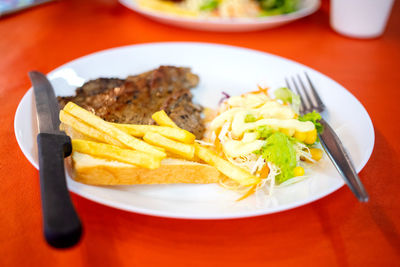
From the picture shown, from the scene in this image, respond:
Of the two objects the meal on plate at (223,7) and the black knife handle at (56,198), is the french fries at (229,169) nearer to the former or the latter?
the black knife handle at (56,198)

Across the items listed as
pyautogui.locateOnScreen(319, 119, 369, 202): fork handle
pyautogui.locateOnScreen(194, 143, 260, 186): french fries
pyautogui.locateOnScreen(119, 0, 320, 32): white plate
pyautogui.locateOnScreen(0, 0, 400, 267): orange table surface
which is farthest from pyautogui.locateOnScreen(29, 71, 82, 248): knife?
pyautogui.locateOnScreen(119, 0, 320, 32): white plate

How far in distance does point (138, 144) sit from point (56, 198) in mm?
580

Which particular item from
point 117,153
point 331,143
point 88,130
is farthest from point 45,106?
point 331,143

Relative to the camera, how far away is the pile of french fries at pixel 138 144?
69.6 inches

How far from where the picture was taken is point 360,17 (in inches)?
149

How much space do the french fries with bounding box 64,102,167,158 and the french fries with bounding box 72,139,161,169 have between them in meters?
0.04

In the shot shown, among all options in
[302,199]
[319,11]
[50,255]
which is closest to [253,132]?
[302,199]

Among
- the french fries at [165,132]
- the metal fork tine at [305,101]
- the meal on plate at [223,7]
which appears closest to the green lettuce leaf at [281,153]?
the french fries at [165,132]

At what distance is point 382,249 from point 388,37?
3.19 m

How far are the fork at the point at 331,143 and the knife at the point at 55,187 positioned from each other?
117 centimetres

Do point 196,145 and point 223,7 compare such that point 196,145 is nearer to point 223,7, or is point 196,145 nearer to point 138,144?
point 138,144

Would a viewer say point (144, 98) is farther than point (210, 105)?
No

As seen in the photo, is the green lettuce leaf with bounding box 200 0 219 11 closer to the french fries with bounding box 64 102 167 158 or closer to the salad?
the salad

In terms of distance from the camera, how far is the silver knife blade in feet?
6.41
